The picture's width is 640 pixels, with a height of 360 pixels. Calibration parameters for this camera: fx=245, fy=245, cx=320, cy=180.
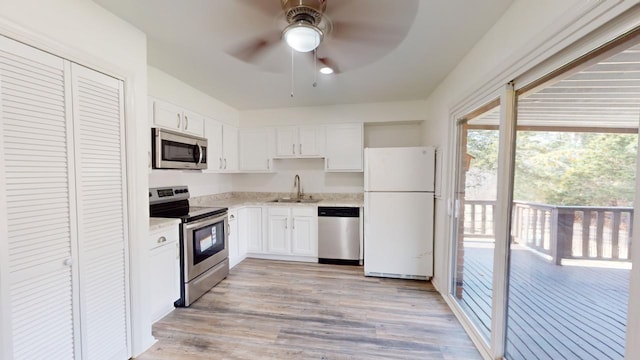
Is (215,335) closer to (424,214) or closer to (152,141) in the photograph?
(152,141)

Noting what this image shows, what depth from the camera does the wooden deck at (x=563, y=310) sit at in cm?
105

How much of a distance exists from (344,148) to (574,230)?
2793mm

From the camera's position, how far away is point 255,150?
158 inches

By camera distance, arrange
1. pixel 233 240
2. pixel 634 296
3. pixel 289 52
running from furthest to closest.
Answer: pixel 233 240
pixel 289 52
pixel 634 296

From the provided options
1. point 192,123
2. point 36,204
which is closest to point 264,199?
point 192,123

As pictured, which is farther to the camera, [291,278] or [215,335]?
[291,278]

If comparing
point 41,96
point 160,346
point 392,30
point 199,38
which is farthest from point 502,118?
point 160,346

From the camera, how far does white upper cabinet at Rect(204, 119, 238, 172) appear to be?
3.33 m

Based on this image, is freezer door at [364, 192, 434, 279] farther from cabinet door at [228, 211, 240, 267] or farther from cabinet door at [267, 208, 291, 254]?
cabinet door at [228, 211, 240, 267]

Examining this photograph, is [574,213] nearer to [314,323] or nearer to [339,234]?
[314,323]

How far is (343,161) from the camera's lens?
377 centimetres

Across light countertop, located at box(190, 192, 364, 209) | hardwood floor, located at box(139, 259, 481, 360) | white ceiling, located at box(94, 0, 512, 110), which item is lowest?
hardwood floor, located at box(139, 259, 481, 360)

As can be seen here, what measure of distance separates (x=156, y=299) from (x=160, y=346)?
392mm

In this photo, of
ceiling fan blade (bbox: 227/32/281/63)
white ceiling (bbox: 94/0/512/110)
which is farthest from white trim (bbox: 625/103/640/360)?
ceiling fan blade (bbox: 227/32/281/63)
